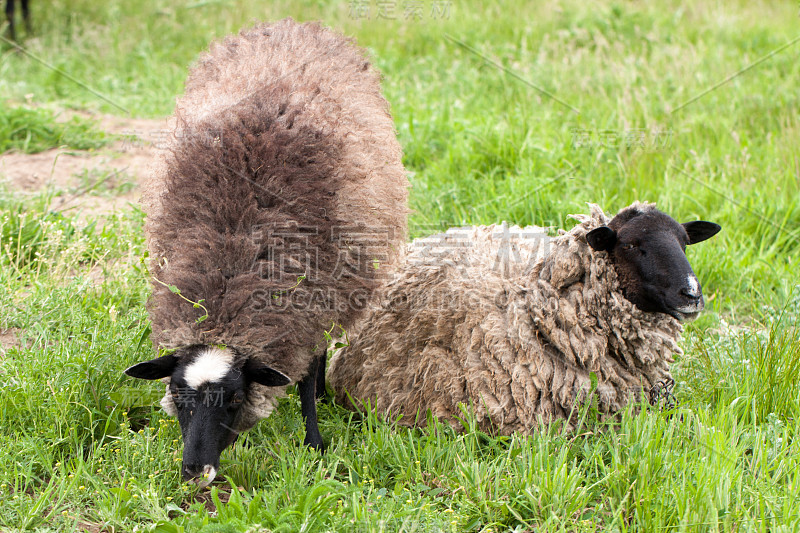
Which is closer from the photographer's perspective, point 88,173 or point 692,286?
point 692,286

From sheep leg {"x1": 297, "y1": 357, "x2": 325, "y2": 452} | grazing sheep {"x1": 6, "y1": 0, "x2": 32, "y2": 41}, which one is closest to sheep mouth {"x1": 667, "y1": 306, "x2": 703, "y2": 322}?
sheep leg {"x1": 297, "y1": 357, "x2": 325, "y2": 452}

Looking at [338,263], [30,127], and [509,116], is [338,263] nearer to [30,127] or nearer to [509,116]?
[509,116]

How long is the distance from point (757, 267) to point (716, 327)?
716 mm

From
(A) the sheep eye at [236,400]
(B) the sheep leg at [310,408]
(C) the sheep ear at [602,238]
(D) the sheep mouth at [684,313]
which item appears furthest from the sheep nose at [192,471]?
(D) the sheep mouth at [684,313]

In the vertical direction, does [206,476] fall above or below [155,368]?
below

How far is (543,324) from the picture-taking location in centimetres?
326

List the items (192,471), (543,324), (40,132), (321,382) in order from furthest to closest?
(40,132) → (321,382) → (543,324) → (192,471)

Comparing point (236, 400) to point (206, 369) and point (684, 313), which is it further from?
point (684, 313)

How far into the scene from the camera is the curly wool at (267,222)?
2.87m

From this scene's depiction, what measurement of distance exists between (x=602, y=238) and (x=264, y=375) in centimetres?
154

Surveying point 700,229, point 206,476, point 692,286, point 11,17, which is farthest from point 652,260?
point 11,17

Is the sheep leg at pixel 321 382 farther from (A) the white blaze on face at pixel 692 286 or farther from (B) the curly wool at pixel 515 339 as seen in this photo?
(A) the white blaze on face at pixel 692 286

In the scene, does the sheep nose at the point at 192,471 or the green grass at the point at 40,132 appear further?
the green grass at the point at 40,132

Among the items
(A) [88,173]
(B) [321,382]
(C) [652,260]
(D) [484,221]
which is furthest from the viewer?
(A) [88,173]
